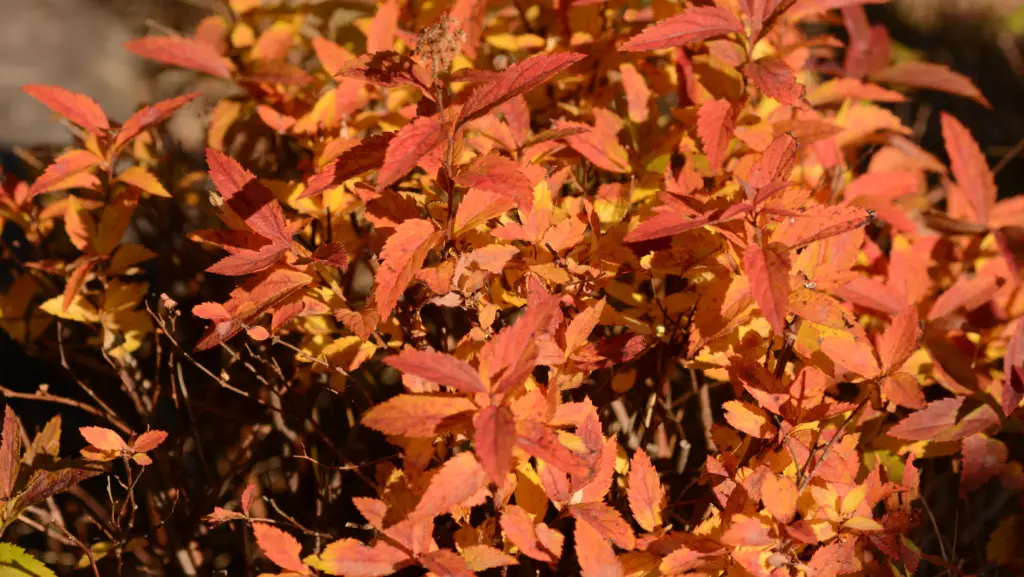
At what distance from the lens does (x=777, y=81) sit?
1.11 metres

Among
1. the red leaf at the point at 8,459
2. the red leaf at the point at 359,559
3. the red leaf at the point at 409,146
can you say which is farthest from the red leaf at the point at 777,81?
the red leaf at the point at 8,459

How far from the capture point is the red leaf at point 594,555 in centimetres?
97

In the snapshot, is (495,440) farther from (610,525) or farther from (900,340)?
(900,340)

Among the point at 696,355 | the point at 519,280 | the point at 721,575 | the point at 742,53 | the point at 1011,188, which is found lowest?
the point at 1011,188

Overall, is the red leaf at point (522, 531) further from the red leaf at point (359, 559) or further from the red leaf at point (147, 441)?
the red leaf at point (147, 441)

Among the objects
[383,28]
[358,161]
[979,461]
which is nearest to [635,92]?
[383,28]

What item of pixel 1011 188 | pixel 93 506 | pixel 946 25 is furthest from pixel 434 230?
pixel 946 25

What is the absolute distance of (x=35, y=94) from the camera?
126 cm

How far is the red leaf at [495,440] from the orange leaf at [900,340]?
1.87 feet

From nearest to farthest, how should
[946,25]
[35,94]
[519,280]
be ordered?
[519,280], [35,94], [946,25]

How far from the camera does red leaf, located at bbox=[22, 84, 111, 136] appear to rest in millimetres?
1265

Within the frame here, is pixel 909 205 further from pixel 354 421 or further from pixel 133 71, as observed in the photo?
pixel 133 71

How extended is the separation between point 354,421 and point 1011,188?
2.75 m

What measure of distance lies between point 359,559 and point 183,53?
92cm
